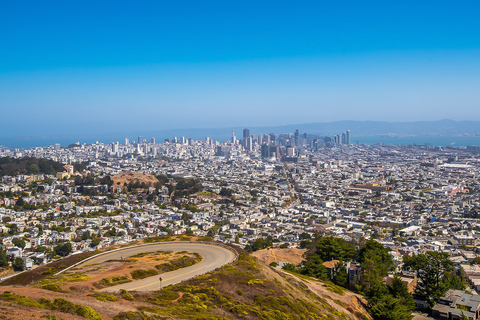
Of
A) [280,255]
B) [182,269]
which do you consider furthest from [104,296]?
[280,255]

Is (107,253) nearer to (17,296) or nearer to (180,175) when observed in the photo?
(17,296)

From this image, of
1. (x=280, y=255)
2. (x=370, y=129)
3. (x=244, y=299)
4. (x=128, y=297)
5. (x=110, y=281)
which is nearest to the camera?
(x=128, y=297)

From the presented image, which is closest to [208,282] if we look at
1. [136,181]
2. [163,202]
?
[163,202]

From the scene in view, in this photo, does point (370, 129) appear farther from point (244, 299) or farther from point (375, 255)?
point (244, 299)

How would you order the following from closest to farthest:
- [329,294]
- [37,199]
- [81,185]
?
[329,294]
[37,199]
[81,185]

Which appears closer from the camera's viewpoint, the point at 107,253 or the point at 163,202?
the point at 107,253

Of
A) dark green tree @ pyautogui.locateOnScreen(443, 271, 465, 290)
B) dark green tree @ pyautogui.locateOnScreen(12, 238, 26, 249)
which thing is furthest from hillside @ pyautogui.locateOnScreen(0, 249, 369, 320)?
dark green tree @ pyautogui.locateOnScreen(12, 238, 26, 249)

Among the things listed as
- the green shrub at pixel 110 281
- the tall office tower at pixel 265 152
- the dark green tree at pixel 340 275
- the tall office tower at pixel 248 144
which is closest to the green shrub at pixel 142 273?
the green shrub at pixel 110 281
